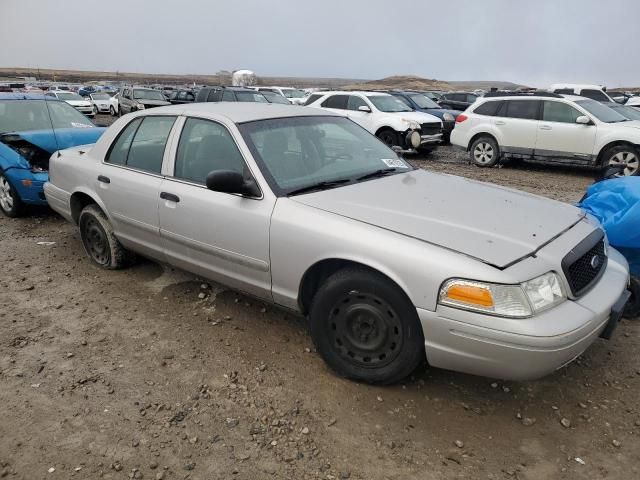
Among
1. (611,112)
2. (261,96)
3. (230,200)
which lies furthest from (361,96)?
(230,200)

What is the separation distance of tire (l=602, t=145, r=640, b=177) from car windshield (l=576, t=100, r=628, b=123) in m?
0.68

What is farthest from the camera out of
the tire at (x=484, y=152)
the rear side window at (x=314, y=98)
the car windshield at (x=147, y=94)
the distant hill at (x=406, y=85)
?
the distant hill at (x=406, y=85)

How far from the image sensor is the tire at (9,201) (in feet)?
20.7

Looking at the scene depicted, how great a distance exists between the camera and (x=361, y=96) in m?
13.0

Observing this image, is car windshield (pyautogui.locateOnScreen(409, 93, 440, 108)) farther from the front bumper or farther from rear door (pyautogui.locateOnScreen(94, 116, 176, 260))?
the front bumper

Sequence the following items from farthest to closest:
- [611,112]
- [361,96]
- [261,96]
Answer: [261,96] < [361,96] < [611,112]

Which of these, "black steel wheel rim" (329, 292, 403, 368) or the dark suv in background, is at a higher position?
"black steel wheel rim" (329, 292, 403, 368)

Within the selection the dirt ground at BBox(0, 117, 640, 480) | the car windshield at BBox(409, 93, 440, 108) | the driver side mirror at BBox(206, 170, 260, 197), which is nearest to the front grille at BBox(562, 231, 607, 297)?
the dirt ground at BBox(0, 117, 640, 480)

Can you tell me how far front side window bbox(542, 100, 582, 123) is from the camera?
10.0 metres

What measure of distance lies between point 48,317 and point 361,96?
10.6 m

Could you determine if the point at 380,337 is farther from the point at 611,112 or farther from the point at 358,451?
the point at 611,112

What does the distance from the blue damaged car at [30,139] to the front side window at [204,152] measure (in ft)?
11.0

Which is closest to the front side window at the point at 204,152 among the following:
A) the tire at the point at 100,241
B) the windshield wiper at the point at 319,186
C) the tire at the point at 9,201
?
the windshield wiper at the point at 319,186

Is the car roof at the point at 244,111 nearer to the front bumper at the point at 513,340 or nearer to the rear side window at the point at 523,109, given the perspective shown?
the front bumper at the point at 513,340
